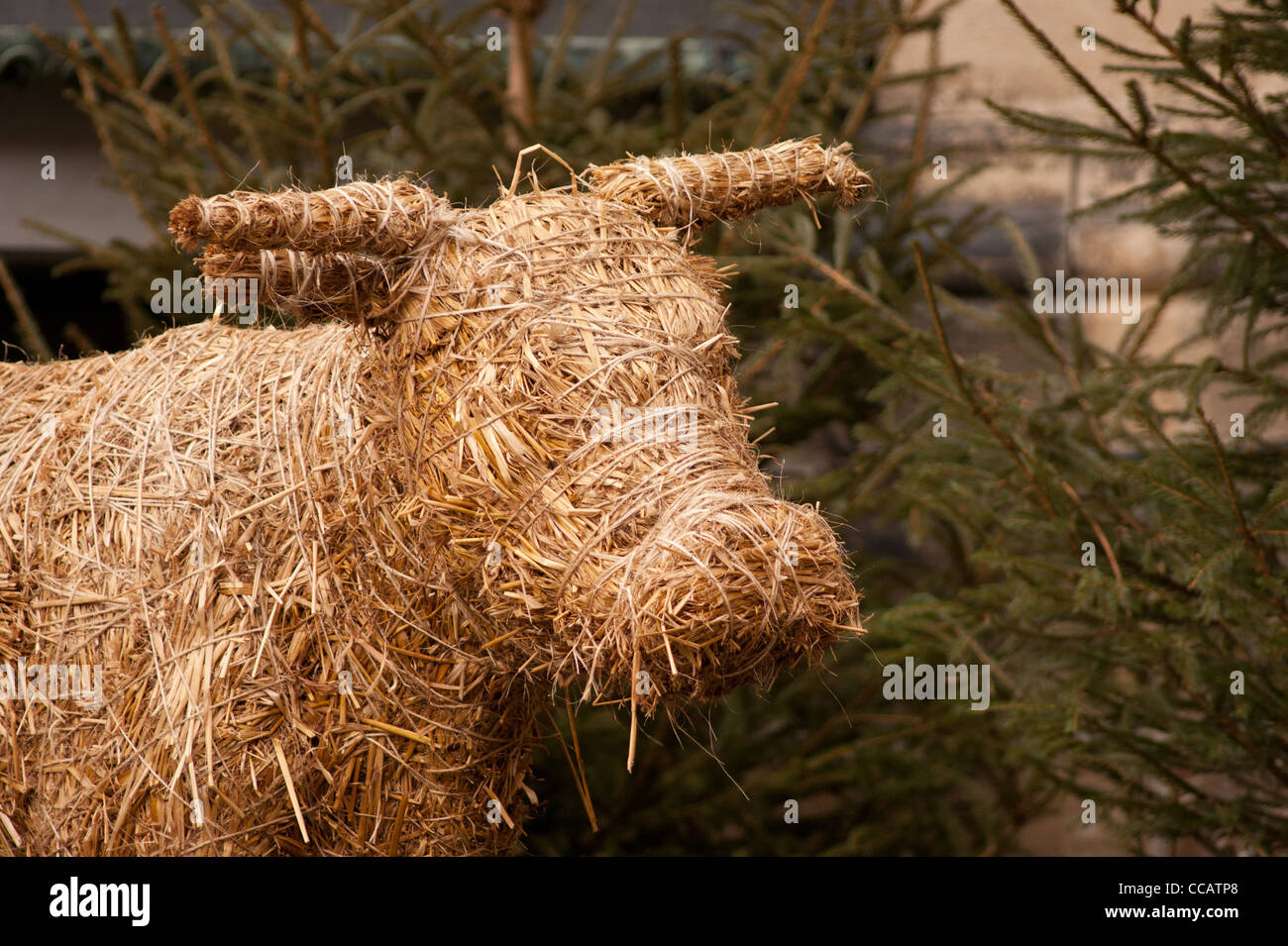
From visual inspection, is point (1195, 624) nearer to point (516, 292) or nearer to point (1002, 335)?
point (516, 292)

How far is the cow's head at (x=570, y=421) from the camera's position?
5.49ft

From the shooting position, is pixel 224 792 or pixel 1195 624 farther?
pixel 1195 624

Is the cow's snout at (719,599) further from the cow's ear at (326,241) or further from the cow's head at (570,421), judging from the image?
the cow's ear at (326,241)

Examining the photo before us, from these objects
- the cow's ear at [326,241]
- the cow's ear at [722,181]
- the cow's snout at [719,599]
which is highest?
the cow's ear at [722,181]

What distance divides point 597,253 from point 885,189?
10.5 ft

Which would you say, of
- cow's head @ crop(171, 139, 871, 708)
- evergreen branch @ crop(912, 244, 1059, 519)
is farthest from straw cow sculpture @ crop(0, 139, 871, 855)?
evergreen branch @ crop(912, 244, 1059, 519)

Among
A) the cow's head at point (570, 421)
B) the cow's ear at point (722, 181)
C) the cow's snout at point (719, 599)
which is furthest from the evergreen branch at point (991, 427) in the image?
the cow's snout at point (719, 599)

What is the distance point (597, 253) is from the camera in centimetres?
203

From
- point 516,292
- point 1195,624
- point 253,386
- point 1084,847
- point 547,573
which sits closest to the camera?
point 547,573

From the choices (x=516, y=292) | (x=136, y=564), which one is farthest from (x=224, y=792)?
(x=516, y=292)

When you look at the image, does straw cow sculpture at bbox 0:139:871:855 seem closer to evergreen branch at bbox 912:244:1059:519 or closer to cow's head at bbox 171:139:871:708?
cow's head at bbox 171:139:871:708

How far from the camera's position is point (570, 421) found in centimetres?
191

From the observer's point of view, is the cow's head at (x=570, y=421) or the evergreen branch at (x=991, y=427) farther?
the evergreen branch at (x=991, y=427)

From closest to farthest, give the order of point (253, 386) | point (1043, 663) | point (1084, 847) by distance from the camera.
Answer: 1. point (253, 386)
2. point (1043, 663)
3. point (1084, 847)
